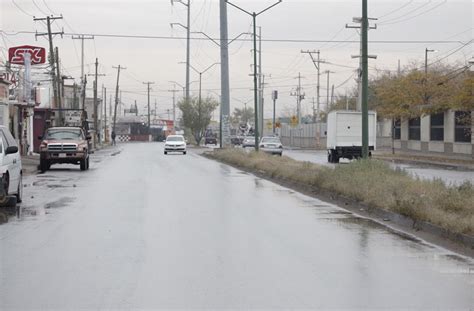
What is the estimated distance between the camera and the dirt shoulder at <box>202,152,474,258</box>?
11469 millimetres

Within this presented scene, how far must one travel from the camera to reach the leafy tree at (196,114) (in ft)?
286

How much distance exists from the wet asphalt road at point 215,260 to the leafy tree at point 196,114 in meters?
69.7

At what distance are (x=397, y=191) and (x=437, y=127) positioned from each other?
40.1 meters

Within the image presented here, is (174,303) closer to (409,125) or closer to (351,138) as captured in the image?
(351,138)

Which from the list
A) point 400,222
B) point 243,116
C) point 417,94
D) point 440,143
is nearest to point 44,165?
point 400,222

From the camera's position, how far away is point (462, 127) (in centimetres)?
4919

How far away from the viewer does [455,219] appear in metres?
12.4

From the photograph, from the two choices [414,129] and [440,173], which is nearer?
[440,173]

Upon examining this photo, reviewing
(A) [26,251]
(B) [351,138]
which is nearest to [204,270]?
(A) [26,251]

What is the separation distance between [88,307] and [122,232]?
17.3 ft

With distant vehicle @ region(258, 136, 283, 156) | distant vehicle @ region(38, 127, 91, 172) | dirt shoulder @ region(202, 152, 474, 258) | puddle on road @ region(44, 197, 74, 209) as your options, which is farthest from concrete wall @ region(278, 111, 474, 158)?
puddle on road @ region(44, 197, 74, 209)

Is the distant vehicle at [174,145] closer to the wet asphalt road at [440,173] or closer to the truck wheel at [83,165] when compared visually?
the wet asphalt road at [440,173]

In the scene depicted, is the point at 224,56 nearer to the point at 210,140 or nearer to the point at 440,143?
the point at 440,143

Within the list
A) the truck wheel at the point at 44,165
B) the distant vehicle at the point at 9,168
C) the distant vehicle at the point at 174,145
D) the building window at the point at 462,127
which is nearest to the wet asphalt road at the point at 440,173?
the building window at the point at 462,127
